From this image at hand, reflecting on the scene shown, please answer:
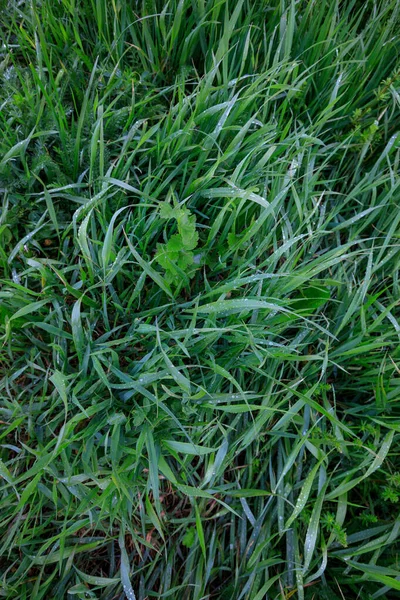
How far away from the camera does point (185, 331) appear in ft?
3.84

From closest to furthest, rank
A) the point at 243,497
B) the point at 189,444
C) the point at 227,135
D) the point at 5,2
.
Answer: the point at 189,444 < the point at 243,497 < the point at 227,135 < the point at 5,2

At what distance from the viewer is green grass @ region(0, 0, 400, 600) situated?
1.17 metres

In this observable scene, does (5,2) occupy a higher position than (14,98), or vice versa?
(5,2)

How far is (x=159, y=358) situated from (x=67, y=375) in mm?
275

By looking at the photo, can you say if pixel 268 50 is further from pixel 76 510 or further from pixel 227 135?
pixel 76 510

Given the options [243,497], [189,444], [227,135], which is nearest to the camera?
[189,444]

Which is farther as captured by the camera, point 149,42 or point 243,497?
point 149,42

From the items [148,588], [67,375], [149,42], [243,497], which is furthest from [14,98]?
[148,588]

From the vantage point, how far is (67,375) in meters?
1.20

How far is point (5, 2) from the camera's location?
1.57 metres

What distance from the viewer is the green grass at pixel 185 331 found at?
1.17 meters

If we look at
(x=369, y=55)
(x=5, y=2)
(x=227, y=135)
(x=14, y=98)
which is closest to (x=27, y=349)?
(x=14, y=98)

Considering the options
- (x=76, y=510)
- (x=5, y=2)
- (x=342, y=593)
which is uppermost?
(x=5, y=2)

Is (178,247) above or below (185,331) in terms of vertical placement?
above
